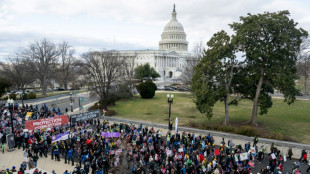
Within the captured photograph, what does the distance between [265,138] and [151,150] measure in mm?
11021

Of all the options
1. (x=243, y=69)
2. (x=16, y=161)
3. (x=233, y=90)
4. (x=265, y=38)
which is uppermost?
(x=265, y=38)

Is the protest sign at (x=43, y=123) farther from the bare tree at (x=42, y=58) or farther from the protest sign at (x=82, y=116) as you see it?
the bare tree at (x=42, y=58)

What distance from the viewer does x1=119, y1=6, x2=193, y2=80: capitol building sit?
4690 inches

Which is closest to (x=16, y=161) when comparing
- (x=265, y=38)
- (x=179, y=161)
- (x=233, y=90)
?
(x=179, y=161)

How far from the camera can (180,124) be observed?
26016 millimetres

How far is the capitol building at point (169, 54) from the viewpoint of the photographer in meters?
119

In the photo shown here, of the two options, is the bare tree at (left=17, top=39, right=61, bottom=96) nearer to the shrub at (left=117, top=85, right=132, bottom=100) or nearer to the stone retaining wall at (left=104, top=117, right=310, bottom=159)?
the shrub at (left=117, top=85, right=132, bottom=100)

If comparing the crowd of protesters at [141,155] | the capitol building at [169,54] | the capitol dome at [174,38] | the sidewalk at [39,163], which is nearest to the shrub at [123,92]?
the crowd of protesters at [141,155]

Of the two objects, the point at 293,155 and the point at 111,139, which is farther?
the point at 111,139

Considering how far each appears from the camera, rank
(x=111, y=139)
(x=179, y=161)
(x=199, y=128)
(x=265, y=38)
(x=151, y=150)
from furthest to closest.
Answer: (x=199, y=128) < (x=265, y=38) < (x=111, y=139) < (x=151, y=150) < (x=179, y=161)

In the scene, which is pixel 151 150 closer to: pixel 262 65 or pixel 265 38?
pixel 262 65

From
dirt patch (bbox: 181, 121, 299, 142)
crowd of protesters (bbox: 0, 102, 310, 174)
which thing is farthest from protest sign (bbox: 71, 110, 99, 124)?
dirt patch (bbox: 181, 121, 299, 142)

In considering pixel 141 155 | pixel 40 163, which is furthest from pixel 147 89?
pixel 40 163

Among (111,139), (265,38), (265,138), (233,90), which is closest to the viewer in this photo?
(111,139)
